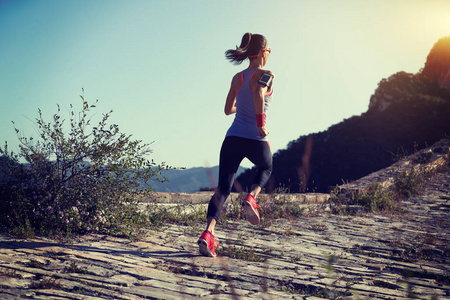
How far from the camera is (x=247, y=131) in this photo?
3727 millimetres

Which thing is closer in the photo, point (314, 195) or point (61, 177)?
point (61, 177)

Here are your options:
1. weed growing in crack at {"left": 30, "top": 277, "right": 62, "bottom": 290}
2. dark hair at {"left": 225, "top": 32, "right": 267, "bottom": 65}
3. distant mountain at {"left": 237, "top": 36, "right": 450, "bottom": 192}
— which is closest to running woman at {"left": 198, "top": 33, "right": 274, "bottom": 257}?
dark hair at {"left": 225, "top": 32, "right": 267, "bottom": 65}

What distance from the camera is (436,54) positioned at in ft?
98.1

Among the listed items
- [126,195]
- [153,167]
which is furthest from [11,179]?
[153,167]

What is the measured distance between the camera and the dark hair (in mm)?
3873

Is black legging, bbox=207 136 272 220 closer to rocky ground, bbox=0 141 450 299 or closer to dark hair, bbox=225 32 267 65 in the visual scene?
rocky ground, bbox=0 141 450 299

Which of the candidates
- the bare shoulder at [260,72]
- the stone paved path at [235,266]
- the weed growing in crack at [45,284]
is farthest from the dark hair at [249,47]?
the weed growing in crack at [45,284]

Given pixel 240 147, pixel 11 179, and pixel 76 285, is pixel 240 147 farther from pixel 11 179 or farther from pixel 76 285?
pixel 11 179

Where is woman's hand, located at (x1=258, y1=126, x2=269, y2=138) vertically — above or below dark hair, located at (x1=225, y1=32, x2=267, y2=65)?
below

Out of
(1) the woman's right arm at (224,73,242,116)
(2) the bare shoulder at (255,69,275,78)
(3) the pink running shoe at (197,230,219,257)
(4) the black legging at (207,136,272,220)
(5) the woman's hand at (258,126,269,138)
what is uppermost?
(2) the bare shoulder at (255,69,275,78)

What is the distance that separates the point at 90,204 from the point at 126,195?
469mm

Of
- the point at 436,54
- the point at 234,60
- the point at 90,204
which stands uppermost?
the point at 436,54

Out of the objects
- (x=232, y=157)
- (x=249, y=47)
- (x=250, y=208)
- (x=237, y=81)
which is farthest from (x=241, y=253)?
(x=249, y=47)

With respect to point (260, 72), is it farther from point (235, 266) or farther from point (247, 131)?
point (235, 266)
